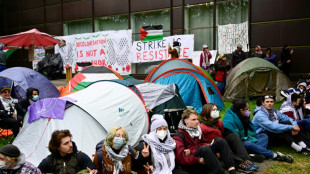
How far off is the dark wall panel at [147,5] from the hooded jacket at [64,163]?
493 inches

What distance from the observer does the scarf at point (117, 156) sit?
4.16 m

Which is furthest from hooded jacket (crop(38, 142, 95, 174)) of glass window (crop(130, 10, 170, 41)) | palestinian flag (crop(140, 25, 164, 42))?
glass window (crop(130, 10, 170, 41))

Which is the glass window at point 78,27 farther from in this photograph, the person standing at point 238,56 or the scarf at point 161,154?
the scarf at point 161,154

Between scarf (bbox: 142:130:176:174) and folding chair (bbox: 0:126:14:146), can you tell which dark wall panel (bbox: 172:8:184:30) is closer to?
folding chair (bbox: 0:126:14:146)

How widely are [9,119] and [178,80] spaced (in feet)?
15.1

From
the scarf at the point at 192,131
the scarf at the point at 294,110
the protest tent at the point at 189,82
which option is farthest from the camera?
the protest tent at the point at 189,82

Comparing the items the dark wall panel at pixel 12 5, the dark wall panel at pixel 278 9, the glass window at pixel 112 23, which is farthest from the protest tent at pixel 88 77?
the dark wall panel at pixel 12 5

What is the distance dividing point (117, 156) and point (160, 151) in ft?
2.58

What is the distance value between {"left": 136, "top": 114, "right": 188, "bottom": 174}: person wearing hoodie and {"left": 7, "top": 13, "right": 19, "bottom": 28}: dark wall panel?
66.4 ft

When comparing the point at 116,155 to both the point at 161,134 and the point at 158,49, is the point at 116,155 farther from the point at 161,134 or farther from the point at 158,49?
the point at 158,49

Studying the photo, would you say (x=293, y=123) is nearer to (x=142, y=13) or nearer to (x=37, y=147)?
(x=37, y=147)

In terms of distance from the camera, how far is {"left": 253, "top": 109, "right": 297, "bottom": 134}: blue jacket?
5969 millimetres

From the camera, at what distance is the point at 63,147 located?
3.82 m

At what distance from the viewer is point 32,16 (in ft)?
68.9
